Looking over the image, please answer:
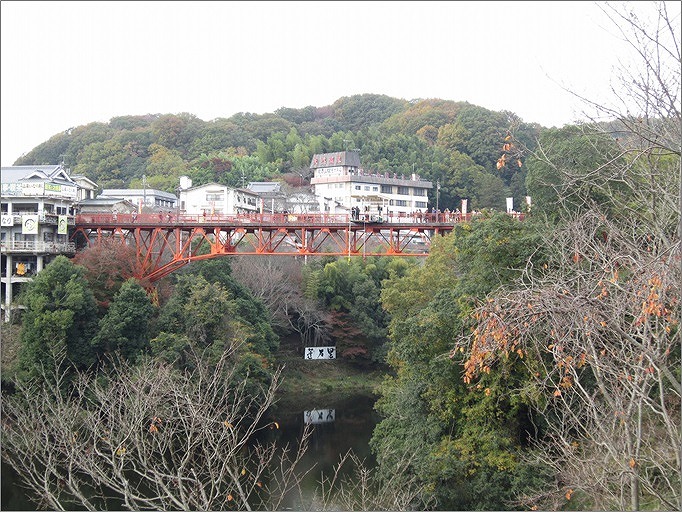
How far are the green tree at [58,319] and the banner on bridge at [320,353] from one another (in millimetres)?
11024

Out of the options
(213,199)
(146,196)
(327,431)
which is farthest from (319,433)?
(146,196)

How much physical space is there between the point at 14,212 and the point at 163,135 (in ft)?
101

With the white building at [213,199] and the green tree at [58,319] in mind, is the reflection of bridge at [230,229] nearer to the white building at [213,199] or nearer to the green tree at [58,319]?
the green tree at [58,319]

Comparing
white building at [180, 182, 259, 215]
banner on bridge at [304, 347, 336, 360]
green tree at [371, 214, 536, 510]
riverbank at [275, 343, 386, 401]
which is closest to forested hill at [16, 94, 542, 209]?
white building at [180, 182, 259, 215]

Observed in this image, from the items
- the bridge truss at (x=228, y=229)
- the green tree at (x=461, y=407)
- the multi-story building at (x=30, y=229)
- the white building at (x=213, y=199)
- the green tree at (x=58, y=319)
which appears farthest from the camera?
the white building at (x=213, y=199)

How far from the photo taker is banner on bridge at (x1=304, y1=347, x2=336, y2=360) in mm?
31141

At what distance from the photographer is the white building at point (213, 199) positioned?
3762 centimetres

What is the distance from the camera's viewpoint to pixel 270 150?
54.6 meters

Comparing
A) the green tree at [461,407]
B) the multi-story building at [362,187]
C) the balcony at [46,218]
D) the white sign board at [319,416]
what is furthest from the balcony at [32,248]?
the multi-story building at [362,187]

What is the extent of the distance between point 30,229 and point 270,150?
100ft

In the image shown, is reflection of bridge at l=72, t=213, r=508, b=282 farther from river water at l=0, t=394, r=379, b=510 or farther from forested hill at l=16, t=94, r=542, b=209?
forested hill at l=16, t=94, r=542, b=209

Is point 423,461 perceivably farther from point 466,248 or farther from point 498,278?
point 466,248

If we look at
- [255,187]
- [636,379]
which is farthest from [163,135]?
[636,379]

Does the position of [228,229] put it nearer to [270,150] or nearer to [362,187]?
[362,187]
